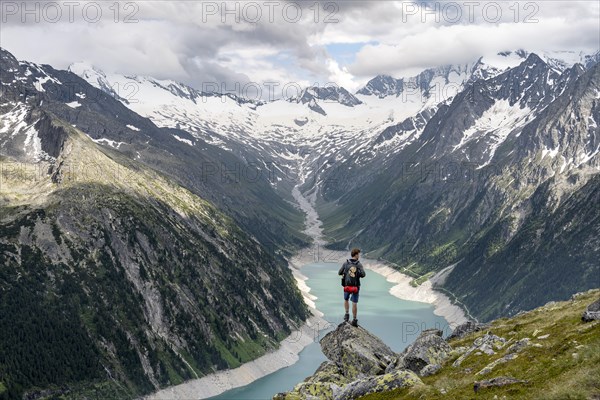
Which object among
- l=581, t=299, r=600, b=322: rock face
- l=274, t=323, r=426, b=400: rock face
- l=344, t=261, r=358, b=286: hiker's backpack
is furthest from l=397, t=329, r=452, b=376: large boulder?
l=581, t=299, r=600, b=322: rock face

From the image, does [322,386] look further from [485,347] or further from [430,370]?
[485,347]

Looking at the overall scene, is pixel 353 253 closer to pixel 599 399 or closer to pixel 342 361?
pixel 342 361

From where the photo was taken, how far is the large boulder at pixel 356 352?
53094 mm

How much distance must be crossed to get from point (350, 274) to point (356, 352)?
22.8 ft

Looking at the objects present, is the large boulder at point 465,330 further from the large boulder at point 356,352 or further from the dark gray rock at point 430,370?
the dark gray rock at point 430,370

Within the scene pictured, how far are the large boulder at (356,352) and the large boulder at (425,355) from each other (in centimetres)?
186

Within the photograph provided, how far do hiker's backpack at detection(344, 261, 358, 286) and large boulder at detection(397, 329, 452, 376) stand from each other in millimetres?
7491

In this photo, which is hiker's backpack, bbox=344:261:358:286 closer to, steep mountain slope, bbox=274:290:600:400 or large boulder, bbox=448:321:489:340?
steep mountain slope, bbox=274:290:600:400

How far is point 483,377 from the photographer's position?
143 ft

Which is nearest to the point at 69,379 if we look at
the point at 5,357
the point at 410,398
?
the point at 5,357

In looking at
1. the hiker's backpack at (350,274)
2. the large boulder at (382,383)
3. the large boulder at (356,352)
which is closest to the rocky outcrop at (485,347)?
the large boulder at (356,352)

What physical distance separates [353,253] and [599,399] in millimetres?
22103

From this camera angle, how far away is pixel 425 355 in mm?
54188

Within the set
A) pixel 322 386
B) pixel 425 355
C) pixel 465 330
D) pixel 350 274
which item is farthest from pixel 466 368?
pixel 465 330
